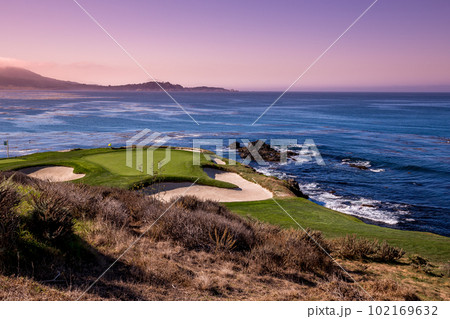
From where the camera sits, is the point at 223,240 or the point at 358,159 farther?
the point at 358,159

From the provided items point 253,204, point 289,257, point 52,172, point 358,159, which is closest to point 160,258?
point 289,257

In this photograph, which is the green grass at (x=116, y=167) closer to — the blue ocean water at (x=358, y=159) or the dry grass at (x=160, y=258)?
the dry grass at (x=160, y=258)

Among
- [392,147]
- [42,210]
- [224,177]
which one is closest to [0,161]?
[224,177]

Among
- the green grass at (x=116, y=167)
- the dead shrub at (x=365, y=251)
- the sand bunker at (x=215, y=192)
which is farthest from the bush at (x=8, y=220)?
the sand bunker at (x=215, y=192)

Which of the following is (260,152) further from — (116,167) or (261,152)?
(116,167)

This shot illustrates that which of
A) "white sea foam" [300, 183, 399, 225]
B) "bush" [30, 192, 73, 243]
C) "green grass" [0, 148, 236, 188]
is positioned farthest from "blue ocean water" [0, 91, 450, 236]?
"bush" [30, 192, 73, 243]

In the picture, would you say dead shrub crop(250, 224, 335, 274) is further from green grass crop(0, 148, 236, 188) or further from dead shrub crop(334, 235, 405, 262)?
green grass crop(0, 148, 236, 188)
